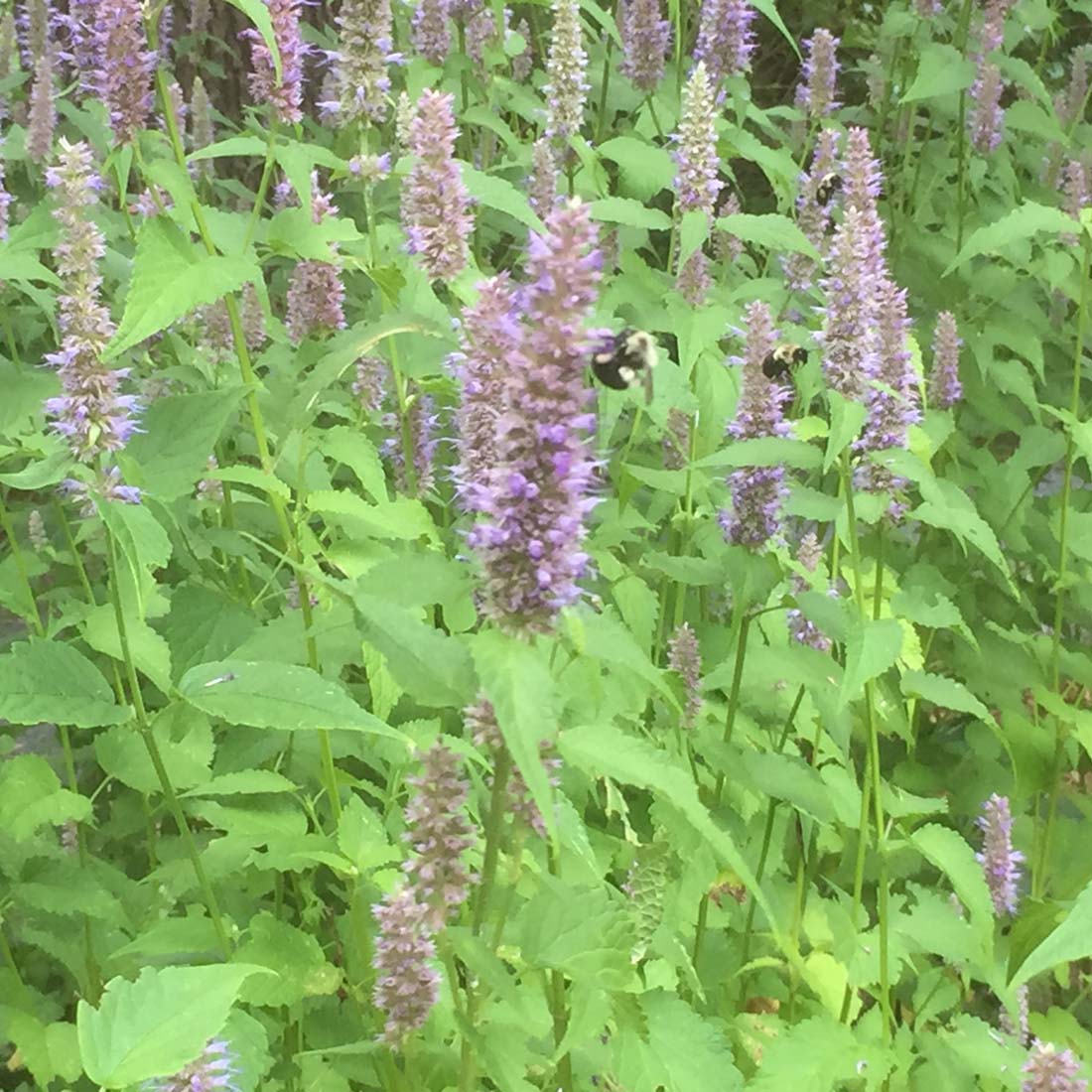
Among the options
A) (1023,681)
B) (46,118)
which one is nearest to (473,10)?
(46,118)

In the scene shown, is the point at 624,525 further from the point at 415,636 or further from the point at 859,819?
the point at 415,636

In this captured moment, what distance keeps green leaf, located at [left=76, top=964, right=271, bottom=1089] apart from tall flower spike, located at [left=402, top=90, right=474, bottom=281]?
1332 mm

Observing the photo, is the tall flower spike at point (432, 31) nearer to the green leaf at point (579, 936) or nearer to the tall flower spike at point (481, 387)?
the tall flower spike at point (481, 387)

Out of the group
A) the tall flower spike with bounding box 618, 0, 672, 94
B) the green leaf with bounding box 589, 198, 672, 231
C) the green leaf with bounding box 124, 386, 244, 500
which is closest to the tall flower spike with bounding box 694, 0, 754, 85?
the tall flower spike with bounding box 618, 0, 672, 94

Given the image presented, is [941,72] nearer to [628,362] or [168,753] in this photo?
[628,362]

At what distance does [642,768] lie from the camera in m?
1.37

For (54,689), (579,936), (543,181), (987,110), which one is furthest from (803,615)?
(987,110)

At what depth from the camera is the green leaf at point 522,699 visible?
112cm

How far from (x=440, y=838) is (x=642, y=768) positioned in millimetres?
362

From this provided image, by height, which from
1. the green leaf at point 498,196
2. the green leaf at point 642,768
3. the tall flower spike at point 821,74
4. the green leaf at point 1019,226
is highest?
the tall flower spike at point 821,74

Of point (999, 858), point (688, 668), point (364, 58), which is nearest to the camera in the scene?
point (364, 58)

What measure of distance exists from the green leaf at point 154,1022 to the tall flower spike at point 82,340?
776 millimetres

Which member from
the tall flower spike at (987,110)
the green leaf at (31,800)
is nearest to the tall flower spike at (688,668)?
the green leaf at (31,800)

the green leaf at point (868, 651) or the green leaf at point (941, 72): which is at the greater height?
the green leaf at point (941, 72)
